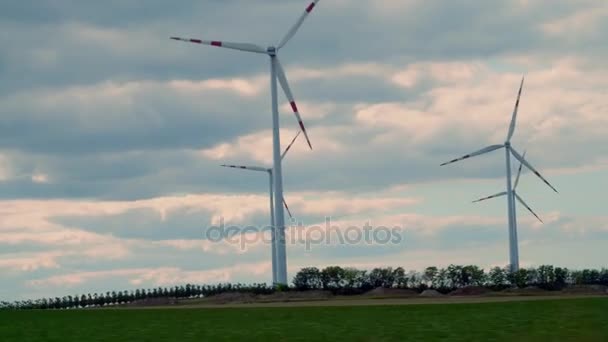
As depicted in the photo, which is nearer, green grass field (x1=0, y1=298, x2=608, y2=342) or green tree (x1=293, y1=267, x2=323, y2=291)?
green grass field (x1=0, y1=298, x2=608, y2=342)

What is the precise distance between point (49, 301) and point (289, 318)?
85.0 meters

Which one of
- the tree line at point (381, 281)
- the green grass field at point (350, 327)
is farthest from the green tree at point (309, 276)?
the green grass field at point (350, 327)

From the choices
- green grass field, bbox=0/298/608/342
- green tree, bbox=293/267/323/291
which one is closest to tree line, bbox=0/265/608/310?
green tree, bbox=293/267/323/291

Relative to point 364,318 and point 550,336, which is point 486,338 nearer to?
point 550,336

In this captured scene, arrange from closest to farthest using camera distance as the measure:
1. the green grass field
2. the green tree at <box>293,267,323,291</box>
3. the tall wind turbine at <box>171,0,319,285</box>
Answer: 1. the green grass field
2. the tall wind turbine at <box>171,0,319,285</box>
3. the green tree at <box>293,267,323,291</box>

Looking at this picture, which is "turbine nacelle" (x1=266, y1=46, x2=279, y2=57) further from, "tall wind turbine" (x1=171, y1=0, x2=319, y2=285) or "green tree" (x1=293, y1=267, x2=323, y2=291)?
"green tree" (x1=293, y1=267, x2=323, y2=291)

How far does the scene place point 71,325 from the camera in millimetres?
63094

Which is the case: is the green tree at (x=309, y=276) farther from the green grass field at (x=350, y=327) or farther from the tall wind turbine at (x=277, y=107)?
the green grass field at (x=350, y=327)

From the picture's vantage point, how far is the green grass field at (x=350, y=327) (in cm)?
4406

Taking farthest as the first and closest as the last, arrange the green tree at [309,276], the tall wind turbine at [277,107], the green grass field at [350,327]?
1. the green tree at [309,276]
2. the tall wind turbine at [277,107]
3. the green grass field at [350,327]

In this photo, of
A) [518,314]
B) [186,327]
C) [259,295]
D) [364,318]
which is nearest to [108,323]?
[186,327]

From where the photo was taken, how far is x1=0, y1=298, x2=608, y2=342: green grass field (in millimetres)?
44062

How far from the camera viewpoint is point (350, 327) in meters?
52.4

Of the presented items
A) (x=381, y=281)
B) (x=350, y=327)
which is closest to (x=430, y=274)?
(x=381, y=281)
